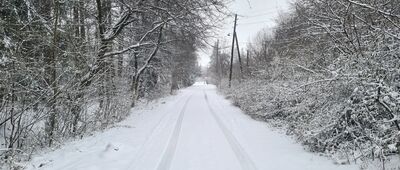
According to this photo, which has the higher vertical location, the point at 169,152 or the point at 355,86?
the point at 355,86

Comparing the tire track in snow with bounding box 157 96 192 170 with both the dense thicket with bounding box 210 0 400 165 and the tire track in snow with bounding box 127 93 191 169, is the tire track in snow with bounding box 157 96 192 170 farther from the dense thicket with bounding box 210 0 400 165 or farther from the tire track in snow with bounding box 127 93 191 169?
the dense thicket with bounding box 210 0 400 165

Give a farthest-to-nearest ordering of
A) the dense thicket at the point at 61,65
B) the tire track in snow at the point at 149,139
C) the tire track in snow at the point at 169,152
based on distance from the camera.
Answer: the dense thicket at the point at 61,65
the tire track in snow at the point at 149,139
the tire track in snow at the point at 169,152

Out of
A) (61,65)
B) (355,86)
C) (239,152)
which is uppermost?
(61,65)

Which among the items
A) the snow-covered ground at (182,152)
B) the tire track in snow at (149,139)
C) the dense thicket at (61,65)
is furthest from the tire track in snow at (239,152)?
the dense thicket at (61,65)

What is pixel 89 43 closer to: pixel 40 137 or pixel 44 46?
pixel 44 46

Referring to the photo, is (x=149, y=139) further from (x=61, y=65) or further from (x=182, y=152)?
(x=61, y=65)

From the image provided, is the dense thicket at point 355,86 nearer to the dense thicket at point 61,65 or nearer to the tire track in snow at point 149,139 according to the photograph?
the tire track in snow at point 149,139

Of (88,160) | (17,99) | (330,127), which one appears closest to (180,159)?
(88,160)

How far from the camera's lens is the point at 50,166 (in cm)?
554

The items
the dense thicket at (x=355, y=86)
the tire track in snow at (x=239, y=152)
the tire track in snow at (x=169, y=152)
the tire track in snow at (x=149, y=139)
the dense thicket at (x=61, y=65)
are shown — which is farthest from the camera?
the dense thicket at (x=61, y=65)

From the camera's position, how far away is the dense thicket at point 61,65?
6.39 meters

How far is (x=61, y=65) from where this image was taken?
295 inches

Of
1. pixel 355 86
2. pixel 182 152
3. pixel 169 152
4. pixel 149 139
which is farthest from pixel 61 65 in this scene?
pixel 355 86

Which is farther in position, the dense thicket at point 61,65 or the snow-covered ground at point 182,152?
the dense thicket at point 61,65
